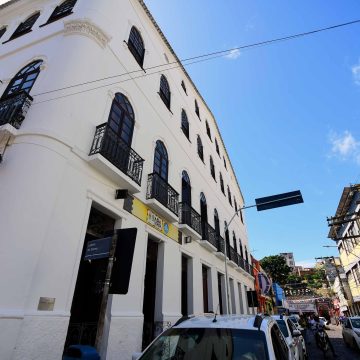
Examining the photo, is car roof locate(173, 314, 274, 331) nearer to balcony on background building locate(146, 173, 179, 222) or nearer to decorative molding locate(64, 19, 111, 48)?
balcony on background building locate(146, 173, 179, 222)

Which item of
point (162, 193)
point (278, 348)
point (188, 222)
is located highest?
point (162, 193)

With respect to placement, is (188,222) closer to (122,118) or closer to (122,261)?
(122,118)

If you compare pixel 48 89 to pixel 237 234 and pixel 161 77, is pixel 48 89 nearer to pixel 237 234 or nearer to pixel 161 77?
pixel 161 77

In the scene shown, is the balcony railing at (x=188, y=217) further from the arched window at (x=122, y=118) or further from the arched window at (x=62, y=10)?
the arched window at (x=62, y=10)

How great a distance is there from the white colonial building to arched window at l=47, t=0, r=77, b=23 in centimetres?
11

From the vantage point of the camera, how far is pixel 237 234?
24.4 metres

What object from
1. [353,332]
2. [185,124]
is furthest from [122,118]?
[353,332]

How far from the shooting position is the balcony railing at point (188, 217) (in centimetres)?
1181

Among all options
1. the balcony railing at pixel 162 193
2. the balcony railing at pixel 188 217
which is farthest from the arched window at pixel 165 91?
the balcony railing at pixel 188 217

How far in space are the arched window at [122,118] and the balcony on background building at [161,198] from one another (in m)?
1.72

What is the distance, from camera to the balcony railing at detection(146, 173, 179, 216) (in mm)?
9652

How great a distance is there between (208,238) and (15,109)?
10854 millimetres

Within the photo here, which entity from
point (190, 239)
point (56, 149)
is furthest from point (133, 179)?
point (190, 239)

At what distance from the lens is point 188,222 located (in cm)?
1199
